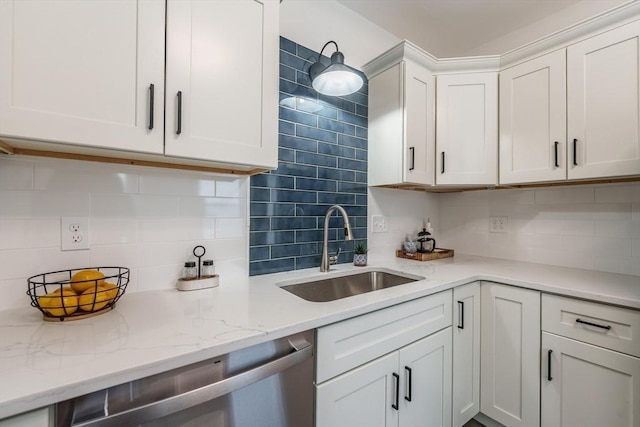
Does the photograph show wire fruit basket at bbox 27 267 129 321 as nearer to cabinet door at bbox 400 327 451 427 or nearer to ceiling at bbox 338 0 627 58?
cabinet door at bbox 400 327 451 427

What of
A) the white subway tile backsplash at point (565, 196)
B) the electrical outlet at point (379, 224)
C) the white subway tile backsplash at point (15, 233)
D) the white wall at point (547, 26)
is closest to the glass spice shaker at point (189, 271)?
the white subway tile backsplash at point (15, 233)

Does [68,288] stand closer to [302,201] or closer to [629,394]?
[302,201]

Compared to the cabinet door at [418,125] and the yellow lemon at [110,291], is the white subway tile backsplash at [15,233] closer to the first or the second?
the yellow lemon at [110,291]

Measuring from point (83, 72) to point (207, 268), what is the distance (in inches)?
31.6

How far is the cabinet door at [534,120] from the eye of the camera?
1.55 meters

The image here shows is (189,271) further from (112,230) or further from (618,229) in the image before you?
(618,229)

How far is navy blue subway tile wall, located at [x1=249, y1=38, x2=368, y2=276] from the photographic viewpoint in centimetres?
149

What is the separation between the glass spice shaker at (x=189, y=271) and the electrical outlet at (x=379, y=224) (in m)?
1.18

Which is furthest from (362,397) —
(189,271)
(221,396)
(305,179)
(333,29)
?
(333,29)

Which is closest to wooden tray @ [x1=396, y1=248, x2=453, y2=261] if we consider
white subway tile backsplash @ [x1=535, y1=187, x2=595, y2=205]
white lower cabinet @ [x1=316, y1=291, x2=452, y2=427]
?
white lower cabinet @ [x1=316, y1=291, x2=452, y2=427]

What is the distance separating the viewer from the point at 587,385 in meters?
1.23

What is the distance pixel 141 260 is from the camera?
1.14m

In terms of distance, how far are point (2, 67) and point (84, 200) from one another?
46cm

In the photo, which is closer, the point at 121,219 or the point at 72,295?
the point at 72,295
